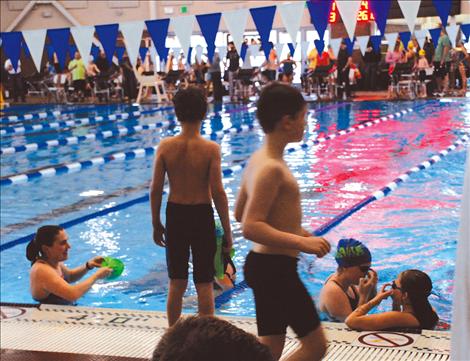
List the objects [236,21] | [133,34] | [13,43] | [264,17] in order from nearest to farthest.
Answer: [264,17] → [236,21] → [133,34] → [13,43]

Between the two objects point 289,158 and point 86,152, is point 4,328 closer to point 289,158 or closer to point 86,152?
point 289,158

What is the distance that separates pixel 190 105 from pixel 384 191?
15.3ft

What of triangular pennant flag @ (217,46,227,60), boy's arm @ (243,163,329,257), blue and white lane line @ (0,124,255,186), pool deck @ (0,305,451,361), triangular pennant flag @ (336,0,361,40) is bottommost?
blue and white lane line @ (0,124,255,186)

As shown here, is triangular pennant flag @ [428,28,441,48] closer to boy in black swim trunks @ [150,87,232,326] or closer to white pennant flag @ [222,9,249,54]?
white pennant flag @ [222,9,249,54]

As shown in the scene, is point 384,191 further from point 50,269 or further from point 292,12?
point 50,269

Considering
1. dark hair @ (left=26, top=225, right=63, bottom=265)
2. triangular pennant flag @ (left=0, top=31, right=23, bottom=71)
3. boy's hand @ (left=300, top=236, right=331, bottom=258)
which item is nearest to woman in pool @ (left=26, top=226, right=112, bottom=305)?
dark hair @ (left=26, top=225, right=63, bottom=265)

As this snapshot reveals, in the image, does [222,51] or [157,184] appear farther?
[222,51]

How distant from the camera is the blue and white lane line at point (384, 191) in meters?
6.54

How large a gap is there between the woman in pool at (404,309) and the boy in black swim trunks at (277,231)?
1.02 metres

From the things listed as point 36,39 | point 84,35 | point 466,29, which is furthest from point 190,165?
point 466,29

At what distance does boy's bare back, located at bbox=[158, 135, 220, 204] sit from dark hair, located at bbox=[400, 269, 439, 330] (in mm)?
1087

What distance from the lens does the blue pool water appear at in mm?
5387

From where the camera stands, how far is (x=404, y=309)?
382cm

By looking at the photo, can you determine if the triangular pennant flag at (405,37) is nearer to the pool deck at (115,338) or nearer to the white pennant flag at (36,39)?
the white pennant flag at (36,39)
